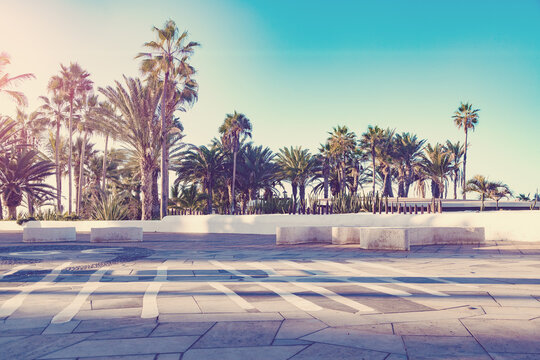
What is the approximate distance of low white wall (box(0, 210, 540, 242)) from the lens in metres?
12.5

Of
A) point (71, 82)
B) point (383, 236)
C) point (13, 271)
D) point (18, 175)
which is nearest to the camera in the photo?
Answer: point (13, 271)

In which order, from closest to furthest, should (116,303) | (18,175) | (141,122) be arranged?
(116,303)
(141,122)
(18,175)

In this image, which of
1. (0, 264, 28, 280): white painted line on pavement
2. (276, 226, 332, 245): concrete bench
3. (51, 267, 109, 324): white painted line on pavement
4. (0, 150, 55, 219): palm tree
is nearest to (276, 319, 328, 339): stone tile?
(51, 267, 109, 324): white painted line on pavement

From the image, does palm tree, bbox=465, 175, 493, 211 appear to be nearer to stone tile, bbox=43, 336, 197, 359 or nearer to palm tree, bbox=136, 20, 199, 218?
palm tree, bbox=136, 20, 199, 218

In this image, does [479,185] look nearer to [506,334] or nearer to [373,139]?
[373,139]

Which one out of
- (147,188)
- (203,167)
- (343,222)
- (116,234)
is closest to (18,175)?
(147,188)

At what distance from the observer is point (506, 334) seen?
10.8 feet

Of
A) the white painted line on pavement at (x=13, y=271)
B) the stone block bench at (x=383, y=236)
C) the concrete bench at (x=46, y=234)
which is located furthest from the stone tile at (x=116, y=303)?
the concrete bench at (x=46, y=234)

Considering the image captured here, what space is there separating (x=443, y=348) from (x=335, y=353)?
747 mm

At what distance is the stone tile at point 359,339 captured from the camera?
302cm

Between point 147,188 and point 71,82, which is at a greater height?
point 71,82

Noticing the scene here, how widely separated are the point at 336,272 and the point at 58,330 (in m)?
4.24

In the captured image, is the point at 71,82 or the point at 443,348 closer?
the point at 443,348

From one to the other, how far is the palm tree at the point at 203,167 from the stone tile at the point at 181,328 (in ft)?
128
